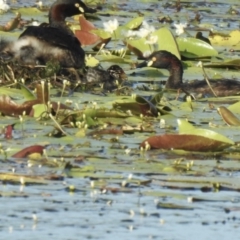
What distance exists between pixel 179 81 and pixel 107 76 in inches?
34.2

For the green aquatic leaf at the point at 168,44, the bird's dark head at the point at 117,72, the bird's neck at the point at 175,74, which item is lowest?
the green aquatic leaf at the point at 168,44

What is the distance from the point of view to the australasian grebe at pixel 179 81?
12.1m

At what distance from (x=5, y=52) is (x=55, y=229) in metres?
6.40

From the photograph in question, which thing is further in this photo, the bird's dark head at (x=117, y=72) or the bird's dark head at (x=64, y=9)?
the bird's dark head at (x=64, y=9)

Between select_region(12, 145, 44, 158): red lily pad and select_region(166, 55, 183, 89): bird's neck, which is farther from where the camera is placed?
select_region(166, 55, 183, 89): bird's neck

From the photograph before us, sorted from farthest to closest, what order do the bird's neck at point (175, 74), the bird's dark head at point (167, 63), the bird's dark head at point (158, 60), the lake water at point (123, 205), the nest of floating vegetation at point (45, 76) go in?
1. the bird's dark head at point (158, 60)
2. the bird's dark head at point (167, 63)
3. the bird's neck at point (175, 74)
4. the nest of floating vegetation at point (45, 76)
5. the lake water at point (123, 205)

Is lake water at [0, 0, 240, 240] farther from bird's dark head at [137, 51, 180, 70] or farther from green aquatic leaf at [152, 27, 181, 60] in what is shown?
green aquatic leaf at [152, 27, 181, 60]

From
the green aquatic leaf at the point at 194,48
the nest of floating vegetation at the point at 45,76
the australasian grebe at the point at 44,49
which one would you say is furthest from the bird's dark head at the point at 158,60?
the nest of floating vegetation at the point at 45,76

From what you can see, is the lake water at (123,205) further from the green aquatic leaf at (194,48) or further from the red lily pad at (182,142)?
the green aquatic leaf at (194,48)

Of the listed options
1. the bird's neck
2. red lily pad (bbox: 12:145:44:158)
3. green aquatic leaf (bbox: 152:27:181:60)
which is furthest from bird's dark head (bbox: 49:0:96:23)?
red lily pad (bbox: 12:145:44:158)

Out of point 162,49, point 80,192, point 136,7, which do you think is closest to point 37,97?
point 80,192

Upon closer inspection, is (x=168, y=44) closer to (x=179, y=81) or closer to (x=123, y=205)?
(x=179, y=81)

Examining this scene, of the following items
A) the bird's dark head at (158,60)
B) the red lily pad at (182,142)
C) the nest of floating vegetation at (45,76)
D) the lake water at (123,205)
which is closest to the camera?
the lake water at (123,205)

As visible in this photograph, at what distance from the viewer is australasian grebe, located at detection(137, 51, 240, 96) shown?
1209 centimetres
